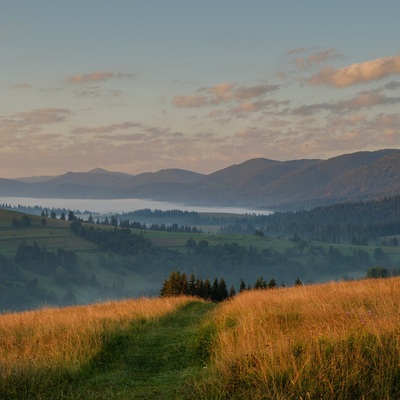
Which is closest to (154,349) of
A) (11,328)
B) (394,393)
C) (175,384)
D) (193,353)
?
(193,353)

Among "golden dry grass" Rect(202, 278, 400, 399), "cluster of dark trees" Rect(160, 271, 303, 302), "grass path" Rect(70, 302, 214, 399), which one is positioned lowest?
"cluster of dark trees" Rect(160, 271, 303, 302)

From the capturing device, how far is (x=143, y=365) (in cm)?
1173

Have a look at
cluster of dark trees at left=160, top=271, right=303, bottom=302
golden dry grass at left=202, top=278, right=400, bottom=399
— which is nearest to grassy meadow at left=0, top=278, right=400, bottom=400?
golden dry grass at left=202, top=278, right=400, bottom=399

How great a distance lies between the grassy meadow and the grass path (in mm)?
27

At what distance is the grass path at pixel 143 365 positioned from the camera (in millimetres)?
9062

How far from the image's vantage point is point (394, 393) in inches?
313

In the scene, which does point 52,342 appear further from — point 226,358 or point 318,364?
point 318,364

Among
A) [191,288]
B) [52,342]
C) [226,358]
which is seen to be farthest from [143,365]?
[191,288]

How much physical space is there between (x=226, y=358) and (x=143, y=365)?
3224 mm

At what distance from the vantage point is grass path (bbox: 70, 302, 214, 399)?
29.7ft

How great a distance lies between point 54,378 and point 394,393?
6.35 m

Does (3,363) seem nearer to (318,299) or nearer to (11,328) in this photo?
(11,328)

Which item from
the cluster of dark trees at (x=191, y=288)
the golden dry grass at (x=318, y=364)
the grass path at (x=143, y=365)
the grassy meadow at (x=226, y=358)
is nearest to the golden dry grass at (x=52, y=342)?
the grassy meadow at (x=226, y=358)

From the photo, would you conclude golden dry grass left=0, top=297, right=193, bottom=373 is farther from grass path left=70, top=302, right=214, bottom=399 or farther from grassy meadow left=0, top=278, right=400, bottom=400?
grass path left=70, top=302, right=214, bottom=399
